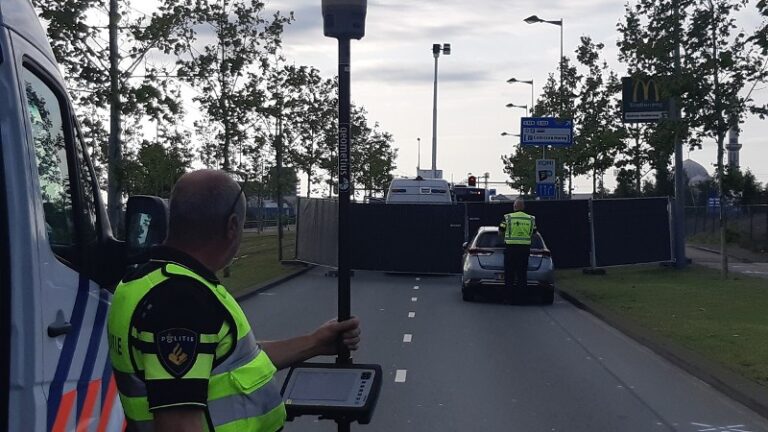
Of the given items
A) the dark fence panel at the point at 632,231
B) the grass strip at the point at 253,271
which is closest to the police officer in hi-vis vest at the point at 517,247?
the grass strip at the point at 253,271

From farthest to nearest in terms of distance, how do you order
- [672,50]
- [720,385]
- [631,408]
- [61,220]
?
1. [672,50]
2. [720,385]
3. [631,408]
4. [61,220]

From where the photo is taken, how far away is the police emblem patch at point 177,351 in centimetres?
263

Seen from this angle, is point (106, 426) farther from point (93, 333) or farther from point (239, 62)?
point (239, 62)

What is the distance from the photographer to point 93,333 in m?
3.66

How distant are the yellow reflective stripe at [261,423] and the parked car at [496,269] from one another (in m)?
17.4

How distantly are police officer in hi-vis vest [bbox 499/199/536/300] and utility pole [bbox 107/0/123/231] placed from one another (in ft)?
22.8

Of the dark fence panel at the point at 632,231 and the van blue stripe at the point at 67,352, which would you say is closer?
the van blue stripe at the point at 67,352

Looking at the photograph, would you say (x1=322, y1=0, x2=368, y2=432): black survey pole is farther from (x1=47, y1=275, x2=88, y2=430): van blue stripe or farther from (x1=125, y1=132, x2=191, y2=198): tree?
(x1=125, y1=132, x2=191, y2=198): tree

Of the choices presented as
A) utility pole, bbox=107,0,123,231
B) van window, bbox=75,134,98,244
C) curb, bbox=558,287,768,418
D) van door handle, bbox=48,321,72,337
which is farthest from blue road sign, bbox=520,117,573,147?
van door handle, bbox=48,321,72,337

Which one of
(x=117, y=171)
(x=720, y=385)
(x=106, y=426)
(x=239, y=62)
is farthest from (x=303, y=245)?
(x=106, y=426)

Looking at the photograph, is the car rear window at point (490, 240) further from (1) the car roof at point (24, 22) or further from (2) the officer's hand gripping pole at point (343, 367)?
(1) the car roof at point (24, 22)

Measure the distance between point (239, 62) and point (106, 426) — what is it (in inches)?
927

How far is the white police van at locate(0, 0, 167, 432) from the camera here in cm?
294

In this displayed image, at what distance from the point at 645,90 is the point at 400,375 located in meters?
19.0
